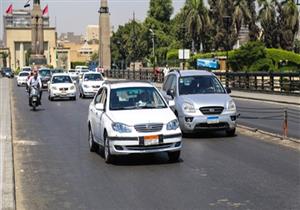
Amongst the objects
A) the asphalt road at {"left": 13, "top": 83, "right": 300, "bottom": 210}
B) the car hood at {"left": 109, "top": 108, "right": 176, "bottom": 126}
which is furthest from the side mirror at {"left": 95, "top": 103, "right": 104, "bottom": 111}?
the asphalt road at {"left": 13, "top": 83, "right": 300, "bottom": 210}

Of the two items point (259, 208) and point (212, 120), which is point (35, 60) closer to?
point (212, 120)

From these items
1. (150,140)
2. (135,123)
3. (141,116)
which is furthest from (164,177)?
(141,116)

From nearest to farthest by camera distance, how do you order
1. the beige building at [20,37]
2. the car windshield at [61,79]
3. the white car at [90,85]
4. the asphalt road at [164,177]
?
1. the asphalt road at [164,177]
2. the car windshield at [61,79]
3. the white car at [90,85]
4. the beige building at [20,37]

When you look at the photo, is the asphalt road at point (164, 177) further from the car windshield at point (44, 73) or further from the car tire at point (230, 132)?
the car windshield at point (44, 73)

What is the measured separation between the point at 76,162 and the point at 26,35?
18518 centimetres

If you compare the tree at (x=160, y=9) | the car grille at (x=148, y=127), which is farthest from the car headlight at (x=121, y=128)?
the tree at (x=160, y=9)

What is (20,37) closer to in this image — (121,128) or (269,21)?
(269,21)

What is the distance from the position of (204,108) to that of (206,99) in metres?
0.37

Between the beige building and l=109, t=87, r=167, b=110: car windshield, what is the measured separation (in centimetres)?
17697

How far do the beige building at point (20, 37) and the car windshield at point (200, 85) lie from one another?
172538 millimetres

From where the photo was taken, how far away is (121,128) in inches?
457

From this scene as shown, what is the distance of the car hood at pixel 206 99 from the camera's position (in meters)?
16.2

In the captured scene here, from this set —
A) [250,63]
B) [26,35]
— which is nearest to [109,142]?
[250,63]

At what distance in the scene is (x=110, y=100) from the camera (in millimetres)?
12656
